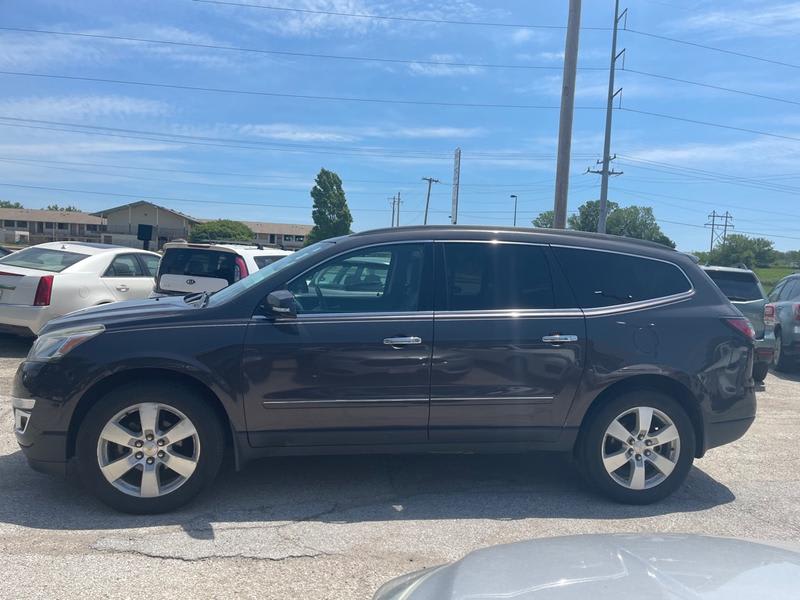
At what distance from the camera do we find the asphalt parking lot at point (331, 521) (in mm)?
3537

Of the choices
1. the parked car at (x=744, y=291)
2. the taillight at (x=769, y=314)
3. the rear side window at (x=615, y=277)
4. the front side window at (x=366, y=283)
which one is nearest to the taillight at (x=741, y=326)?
the rear side window at (x=615, y=277)

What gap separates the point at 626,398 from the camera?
472 cm

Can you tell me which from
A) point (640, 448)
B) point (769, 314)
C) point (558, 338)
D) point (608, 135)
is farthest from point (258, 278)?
point (608, 135)

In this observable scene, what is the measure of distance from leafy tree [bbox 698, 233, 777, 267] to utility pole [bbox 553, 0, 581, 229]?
150ft

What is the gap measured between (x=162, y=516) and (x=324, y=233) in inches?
2163

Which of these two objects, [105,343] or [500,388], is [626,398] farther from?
[105,343]

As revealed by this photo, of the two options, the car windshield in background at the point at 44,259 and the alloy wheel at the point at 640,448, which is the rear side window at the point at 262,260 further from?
the alloy wheel at the point at 640,448

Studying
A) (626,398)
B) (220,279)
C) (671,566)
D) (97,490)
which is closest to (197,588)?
(97,490)

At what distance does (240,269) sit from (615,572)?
7731 mm

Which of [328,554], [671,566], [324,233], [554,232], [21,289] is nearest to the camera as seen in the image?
[671,566]

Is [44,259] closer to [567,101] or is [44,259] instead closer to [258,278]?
[258,278]

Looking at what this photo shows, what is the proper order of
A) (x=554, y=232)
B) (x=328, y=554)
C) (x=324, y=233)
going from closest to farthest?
(x=328, y=554) → (x=554, y=232) → (x=324, y=233)

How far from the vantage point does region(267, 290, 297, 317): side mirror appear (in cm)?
434

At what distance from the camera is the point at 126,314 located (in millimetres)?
4527
